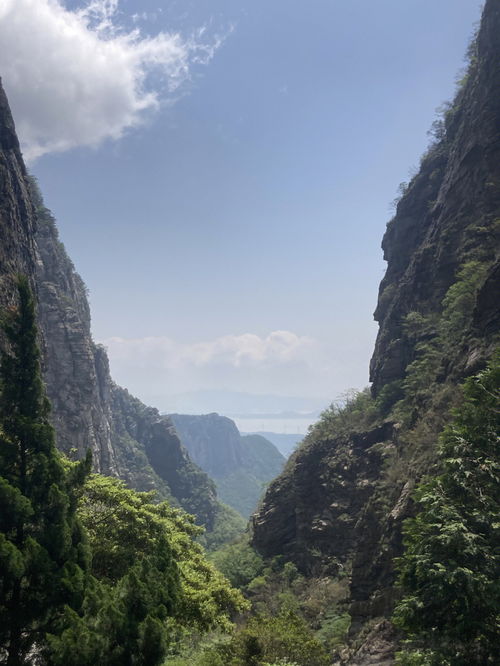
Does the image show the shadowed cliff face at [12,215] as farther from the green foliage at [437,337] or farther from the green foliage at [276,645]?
the green foliage at [437,337]

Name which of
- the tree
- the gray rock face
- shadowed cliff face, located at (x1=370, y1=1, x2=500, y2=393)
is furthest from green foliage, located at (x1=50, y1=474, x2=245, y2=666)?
the gray rock face

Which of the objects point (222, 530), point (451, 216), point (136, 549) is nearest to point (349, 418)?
point (451, 216)

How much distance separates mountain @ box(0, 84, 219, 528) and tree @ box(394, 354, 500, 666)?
18.2m

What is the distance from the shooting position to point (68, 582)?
10.8 meters

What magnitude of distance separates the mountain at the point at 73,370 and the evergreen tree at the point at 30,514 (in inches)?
430

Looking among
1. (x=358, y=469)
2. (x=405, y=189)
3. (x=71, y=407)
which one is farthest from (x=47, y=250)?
(x=358, y=469)

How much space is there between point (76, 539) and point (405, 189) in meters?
63.6

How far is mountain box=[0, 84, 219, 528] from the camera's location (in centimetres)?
3672

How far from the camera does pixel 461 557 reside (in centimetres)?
1256

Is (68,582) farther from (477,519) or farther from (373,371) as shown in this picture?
(373,371)

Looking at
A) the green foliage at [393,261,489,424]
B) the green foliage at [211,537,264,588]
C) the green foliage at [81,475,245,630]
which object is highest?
the green foliage at [393,261,489,424]

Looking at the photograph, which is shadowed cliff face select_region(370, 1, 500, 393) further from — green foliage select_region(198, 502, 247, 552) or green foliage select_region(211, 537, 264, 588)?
green foliage select_region(198, 502, 247, 552)

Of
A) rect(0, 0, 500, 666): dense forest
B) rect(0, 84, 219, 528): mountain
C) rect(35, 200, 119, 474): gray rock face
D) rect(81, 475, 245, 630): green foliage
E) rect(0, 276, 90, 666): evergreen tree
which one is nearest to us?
rect(0, 276, 90, 666): evergreen tree

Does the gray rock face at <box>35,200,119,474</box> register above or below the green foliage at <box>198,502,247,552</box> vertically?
above
